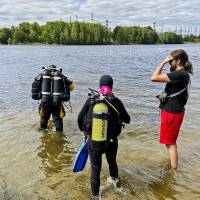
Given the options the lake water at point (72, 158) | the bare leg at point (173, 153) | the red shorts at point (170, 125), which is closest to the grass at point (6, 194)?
the lake water at point (72, 158)

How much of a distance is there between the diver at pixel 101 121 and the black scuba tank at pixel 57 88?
3395 millimetres

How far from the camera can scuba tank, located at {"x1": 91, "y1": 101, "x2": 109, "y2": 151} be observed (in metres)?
5.12

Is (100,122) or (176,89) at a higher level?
(176,89)

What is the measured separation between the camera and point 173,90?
627 cm

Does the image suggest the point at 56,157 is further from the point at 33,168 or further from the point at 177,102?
the point at 177,102

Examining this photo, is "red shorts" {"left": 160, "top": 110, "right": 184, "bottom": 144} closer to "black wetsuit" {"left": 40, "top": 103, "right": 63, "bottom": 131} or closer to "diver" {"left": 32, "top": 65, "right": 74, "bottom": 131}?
"diver" {"left": 32, "top": 65, "right": 74, "bottom": 131}

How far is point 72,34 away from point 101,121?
348 feet

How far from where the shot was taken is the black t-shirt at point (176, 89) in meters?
6.11

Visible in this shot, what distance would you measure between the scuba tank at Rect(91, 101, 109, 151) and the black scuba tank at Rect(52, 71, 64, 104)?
3719mm

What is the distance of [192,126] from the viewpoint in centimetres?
1066

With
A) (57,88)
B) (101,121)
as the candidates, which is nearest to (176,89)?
(101,121)

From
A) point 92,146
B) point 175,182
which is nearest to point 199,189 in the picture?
point 175,182

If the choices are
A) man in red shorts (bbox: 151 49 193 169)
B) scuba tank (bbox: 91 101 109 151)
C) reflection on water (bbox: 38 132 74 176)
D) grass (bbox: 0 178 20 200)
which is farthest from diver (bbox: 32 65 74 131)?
scuba tank (bbox: 91 101 109 151)

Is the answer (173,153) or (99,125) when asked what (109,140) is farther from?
(173,153)
